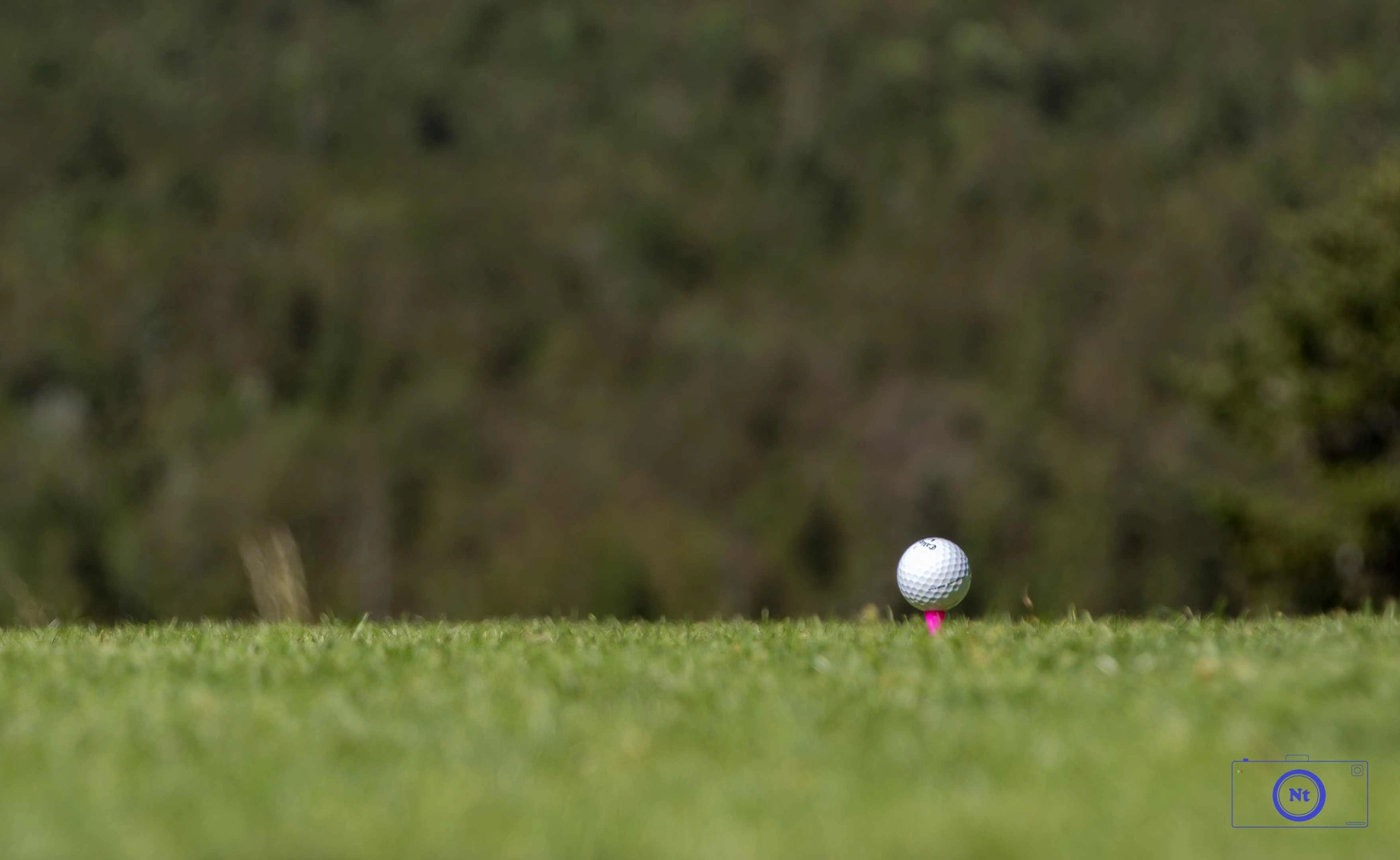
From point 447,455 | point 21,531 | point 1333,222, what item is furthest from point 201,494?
point 1333,222

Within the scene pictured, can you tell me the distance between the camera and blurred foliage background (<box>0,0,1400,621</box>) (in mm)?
61312

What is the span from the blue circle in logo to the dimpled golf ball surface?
4.25m

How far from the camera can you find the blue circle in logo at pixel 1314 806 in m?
4.46

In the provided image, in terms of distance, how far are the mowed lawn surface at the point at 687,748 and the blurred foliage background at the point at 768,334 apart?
7.75 meters

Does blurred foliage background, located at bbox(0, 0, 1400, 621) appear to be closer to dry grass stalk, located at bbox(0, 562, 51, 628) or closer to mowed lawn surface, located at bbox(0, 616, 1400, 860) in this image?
dry grass stalk, located at bbox(0, 562, 51, 628)

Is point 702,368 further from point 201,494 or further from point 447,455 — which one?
point 201,494

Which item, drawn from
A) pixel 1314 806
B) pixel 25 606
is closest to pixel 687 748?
pixel 1314 806

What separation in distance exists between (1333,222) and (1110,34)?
139 meters

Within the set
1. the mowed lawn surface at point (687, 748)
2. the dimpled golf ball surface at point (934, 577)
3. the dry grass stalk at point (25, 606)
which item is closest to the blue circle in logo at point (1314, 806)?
the mowed lawn surface at point (687, 748)

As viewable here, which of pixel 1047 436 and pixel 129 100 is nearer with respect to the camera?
pixel 1047 436

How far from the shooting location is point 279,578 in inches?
523

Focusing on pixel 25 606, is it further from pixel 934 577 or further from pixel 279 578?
pixel 934 577

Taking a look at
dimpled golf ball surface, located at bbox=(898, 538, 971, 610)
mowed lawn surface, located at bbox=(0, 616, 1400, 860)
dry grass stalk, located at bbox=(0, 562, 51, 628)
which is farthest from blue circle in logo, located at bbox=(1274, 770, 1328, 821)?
dry grass stalk, located at bbox=(0, 562, 51, 628)

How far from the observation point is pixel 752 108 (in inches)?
7712
